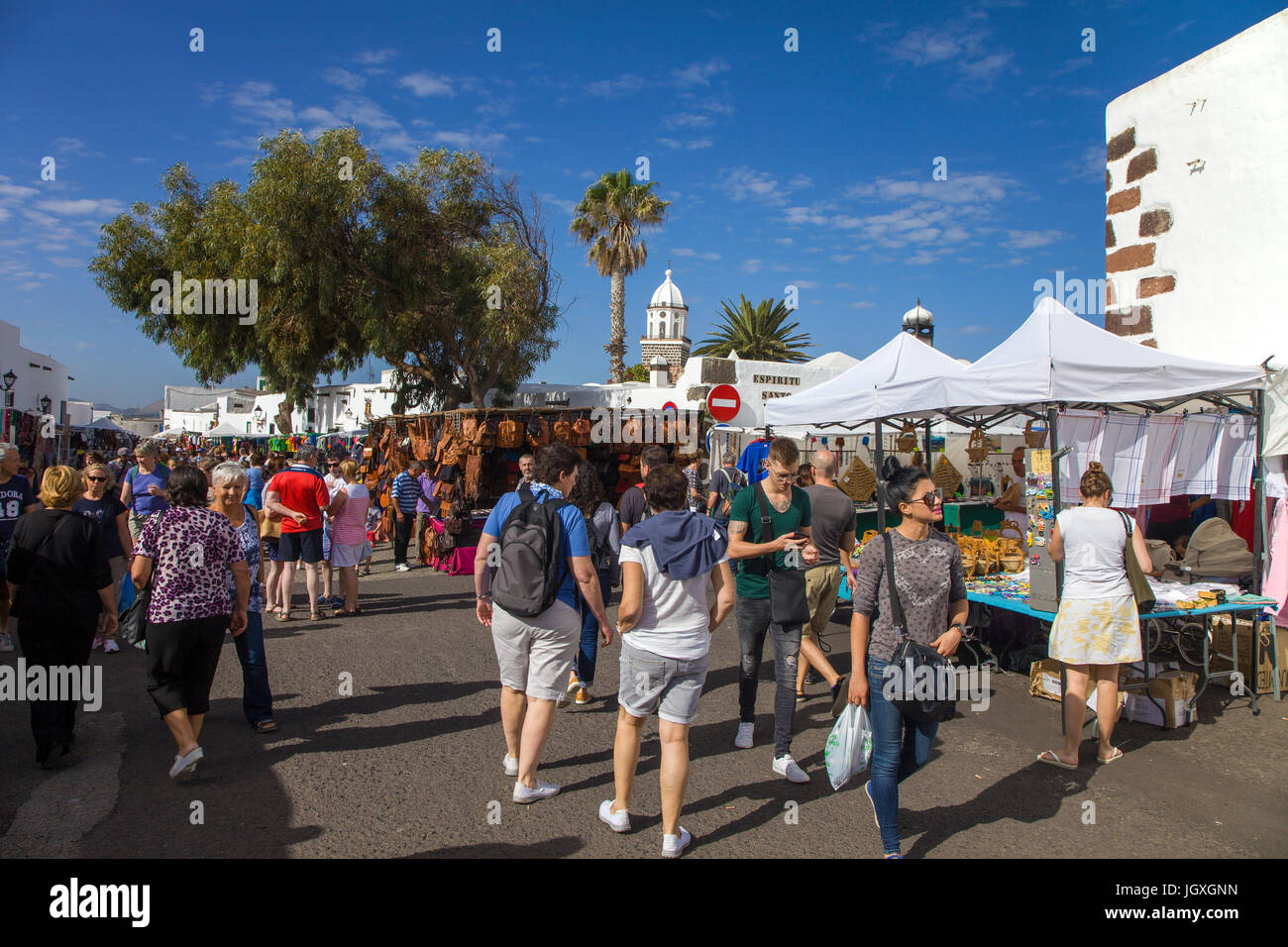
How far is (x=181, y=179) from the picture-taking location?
2489 centimetres

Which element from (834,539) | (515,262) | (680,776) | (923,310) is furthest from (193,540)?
(923,310)

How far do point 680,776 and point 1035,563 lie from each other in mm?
3740

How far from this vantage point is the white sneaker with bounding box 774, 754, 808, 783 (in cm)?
426

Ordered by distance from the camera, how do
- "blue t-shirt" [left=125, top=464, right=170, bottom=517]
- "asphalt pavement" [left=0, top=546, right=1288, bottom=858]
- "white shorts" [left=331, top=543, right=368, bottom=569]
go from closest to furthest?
"asphalt pavement" [left=0, top=546, right=1288, bottom=858], "blue t-shirt" [left=125, top=464, right=170, bottom=517], "white shorts" [left=331, top=543, right=368, bottom=569]

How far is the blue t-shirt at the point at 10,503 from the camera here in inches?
226

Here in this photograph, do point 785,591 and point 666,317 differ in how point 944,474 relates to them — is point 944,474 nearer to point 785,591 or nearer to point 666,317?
point 785,591

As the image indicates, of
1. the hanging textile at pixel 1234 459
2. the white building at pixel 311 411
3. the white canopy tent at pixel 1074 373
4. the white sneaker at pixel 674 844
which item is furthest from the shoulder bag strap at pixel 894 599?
the white building at pixel 311 411

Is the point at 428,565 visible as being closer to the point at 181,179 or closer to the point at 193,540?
the point at 193,540

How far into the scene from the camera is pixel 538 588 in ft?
12.6

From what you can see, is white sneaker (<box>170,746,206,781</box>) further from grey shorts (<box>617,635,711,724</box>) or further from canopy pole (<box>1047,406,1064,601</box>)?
canopy pole (<box>1047,406,1064,601</box>)

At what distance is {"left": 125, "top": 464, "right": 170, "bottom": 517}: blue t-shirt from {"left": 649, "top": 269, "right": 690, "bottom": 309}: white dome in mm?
50428

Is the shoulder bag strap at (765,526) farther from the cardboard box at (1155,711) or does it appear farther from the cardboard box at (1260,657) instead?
the cardboard box at (1260,657)

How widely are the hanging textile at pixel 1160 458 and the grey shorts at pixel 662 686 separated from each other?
4.95m

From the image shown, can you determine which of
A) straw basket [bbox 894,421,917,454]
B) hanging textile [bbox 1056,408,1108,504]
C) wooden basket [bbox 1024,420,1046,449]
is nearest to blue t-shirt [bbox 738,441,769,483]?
straw basket [bbox 894,421,917,454]
